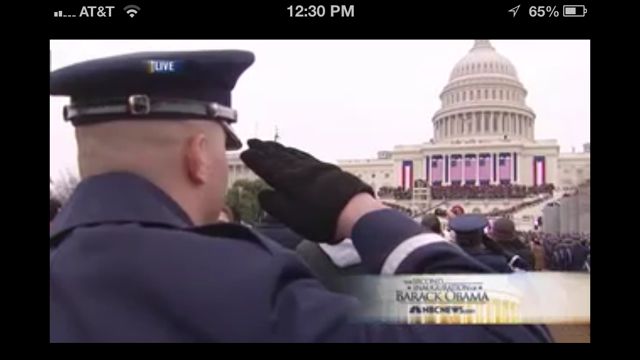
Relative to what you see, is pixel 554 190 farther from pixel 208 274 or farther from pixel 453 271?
pixel 208 274

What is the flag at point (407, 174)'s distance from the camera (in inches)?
90.3

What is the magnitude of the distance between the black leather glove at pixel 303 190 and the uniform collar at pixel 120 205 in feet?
0.80

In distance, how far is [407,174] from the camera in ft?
7.67

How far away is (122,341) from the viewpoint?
154 centimetres

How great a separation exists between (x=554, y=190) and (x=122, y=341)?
1.54 m

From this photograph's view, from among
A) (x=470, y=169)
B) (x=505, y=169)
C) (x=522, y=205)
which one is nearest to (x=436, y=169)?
(x=470, y=169)

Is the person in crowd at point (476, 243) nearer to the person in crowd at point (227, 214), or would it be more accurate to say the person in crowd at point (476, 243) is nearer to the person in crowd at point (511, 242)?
the person in crowd at point (511, 242)

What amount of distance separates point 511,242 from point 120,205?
137 centimetres

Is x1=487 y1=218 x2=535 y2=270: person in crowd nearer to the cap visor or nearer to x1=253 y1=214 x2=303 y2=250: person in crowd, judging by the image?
x1=253 y1=214 x2=303 y2=250: person in crowd
